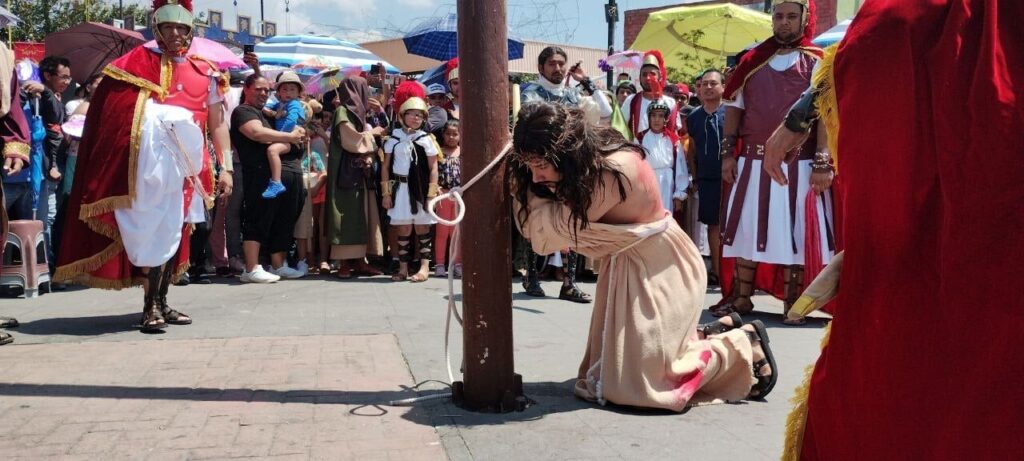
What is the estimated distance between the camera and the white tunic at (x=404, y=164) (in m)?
8.67

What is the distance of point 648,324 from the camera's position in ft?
12.9

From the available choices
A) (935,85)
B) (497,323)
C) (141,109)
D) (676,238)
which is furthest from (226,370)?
(935,85)

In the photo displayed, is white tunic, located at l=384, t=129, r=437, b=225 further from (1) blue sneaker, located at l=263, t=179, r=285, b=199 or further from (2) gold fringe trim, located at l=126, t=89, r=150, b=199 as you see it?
(2) gold fringe trim, located at l=126, t=89, r=150, b=199

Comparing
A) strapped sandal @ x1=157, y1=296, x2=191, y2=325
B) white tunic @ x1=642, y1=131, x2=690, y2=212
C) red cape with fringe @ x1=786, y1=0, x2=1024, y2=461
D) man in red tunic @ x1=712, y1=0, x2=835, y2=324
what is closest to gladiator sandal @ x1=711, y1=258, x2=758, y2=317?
man in red tunic @ x1=712, y1=0, x2=835, y2=324

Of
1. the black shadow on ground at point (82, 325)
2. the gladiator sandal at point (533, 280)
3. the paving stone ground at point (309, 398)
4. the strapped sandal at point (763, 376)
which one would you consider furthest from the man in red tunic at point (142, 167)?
the strapped sandal at point (763, 376)

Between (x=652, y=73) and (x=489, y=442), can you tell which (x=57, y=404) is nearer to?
(x=489, y=442)

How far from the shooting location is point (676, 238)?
4195 mm

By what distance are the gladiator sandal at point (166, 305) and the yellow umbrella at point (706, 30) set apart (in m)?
10.6

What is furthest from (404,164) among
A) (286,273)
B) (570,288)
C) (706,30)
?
(706,30)

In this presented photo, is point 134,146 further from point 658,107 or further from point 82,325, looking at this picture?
point 658,107

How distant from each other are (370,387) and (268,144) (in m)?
4.67

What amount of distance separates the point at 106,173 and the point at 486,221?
9.76 feet

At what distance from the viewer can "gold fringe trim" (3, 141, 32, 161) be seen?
5.39m

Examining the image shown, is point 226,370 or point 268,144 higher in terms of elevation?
point 268,144
